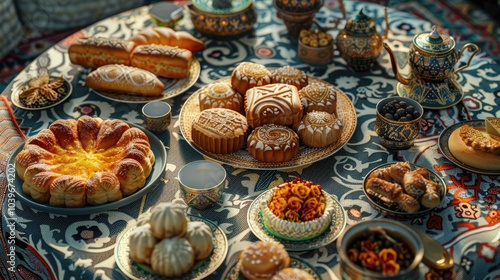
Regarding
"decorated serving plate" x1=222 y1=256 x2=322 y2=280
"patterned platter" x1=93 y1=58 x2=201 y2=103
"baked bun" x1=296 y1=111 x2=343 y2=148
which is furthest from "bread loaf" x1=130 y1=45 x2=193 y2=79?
"decorated serving plate" x1=222 y1=256 x2=322 y2=280

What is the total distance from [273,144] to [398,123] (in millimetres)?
492

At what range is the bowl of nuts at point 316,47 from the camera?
2.87m

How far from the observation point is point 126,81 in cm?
265

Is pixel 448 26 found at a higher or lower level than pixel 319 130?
lower

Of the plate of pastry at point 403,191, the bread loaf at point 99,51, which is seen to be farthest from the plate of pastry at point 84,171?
the plate of pastry at point 403,191

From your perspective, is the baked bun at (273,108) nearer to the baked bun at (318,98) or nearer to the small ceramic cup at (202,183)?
the baked bun at (318,98)

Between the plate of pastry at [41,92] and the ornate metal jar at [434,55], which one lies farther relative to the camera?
the plate of pastry at [41,92]

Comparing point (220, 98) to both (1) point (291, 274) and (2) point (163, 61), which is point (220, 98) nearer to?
(2) point (163, 61)

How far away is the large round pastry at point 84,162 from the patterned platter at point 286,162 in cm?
23

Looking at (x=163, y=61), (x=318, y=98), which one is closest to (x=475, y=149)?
(x=318, y=98)

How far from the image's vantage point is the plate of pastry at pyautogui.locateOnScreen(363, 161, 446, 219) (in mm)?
1990

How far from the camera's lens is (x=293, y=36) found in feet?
10.3

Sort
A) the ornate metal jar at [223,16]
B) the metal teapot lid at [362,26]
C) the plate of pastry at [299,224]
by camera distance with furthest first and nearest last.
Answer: the ornate metal jar at [223,16] < the metal teapot lid at [362,26] < the plate of pastry at [299,224]

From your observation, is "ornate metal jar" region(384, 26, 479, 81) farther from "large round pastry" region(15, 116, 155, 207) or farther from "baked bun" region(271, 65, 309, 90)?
"large round pastry" region(15, 116, 155, 207)
